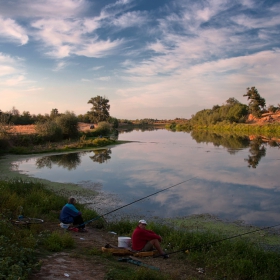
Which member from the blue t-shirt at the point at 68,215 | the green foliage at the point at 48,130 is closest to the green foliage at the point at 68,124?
the green foliage at the point at 48,130

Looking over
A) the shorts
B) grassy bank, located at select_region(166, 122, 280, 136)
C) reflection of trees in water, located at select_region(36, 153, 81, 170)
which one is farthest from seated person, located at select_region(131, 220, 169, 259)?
grassy bank, located at select_region(166, 122, 280, 136)

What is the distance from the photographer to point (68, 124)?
37.4 metres

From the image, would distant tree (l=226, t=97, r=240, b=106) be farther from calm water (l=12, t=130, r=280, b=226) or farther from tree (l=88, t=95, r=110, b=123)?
calm water (l=12, t=130, r=280, b=226)

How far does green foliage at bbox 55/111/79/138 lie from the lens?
121 feet

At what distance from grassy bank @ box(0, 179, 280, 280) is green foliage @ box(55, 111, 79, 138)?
29.1 meters

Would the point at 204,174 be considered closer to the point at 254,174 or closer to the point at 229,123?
the point at 254,174

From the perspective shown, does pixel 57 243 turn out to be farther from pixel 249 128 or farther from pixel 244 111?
pixel 244 111

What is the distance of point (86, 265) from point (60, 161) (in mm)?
17621

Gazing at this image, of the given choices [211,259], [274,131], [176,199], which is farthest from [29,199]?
[274,131]

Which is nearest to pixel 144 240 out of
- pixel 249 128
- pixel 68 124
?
pixel 68 124

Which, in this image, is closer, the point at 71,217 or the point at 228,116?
the point at 71,217

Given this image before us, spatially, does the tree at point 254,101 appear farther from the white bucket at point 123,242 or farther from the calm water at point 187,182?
the white bucket at point 123,242

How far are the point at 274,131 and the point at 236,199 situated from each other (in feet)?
167

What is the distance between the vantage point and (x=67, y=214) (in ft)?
25.2
